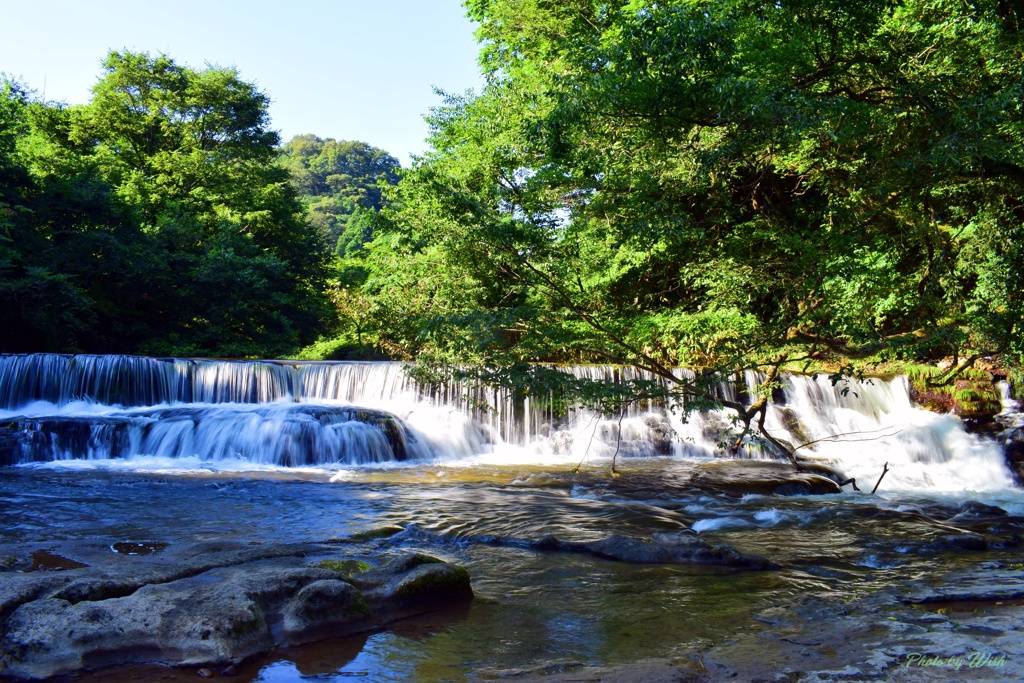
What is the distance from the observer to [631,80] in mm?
6422

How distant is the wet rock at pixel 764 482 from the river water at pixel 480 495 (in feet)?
1.08

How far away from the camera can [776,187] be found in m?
→ 9.77

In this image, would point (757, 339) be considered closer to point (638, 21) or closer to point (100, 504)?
point (638, 21)

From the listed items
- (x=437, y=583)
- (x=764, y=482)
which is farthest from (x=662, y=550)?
(x=764, y=482)

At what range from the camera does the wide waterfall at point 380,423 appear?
1268cm

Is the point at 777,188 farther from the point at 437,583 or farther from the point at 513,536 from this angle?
the point at 437,583

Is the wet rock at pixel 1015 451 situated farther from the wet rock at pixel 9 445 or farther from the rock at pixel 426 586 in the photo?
the wet rock at pixel 9 445

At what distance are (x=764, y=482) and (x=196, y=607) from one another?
8.47 meters

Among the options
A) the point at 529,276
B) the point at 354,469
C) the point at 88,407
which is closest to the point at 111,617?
the point at 529,276

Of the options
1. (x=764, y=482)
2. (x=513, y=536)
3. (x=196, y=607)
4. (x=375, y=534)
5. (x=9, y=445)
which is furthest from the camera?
(x=9, y=445)

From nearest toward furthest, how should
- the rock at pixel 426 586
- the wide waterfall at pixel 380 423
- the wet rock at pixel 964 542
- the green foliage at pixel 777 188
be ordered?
the rock at pixel 426 586
the green foliage at pixel 777 188
the wet rock at pixel 964 542
the wide waterfall at pixel 380 423

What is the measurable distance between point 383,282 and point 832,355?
14.8m

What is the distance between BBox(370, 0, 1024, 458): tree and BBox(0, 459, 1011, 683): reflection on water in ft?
5.00

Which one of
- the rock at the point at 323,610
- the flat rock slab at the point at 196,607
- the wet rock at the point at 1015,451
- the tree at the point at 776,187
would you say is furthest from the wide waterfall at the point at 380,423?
the rock at the point at 323,610
